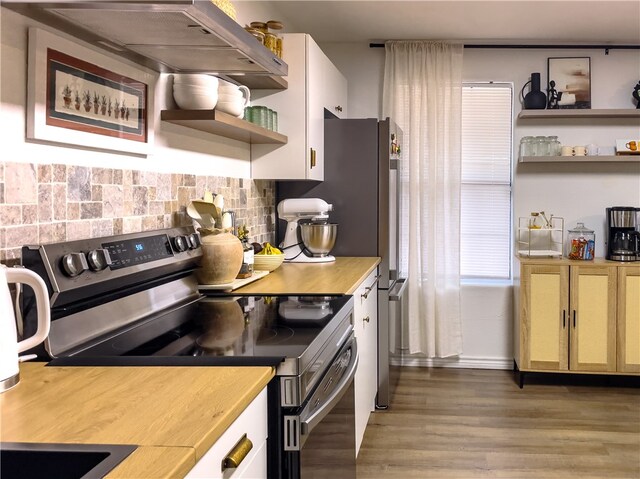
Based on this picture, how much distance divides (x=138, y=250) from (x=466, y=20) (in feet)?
9.94

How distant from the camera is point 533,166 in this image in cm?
494

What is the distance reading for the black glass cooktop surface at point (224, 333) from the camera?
1.55m

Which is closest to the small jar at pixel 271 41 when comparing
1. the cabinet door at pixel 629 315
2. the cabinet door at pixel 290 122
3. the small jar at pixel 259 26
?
Answer: the small jar at pixel 259 26

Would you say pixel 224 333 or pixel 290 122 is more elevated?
pixel 290 122


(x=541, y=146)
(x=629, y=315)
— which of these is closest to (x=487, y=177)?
(x=541, y=146)

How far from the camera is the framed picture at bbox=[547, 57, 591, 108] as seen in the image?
4828 mm

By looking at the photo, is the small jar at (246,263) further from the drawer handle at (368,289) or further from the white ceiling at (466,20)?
the white ceiling at (466,20)

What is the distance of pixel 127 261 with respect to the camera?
197 cm

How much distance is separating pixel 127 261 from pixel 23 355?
48 centimetres

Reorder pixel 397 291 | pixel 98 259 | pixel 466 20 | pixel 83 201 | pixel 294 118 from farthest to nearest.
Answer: pixel 466 20 < pixel 397 291 < pixel 294 118 < pixel 83 201 < pixel 98 259

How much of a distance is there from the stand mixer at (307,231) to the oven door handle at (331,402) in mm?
1345

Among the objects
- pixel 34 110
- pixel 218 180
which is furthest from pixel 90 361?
pixel 218 180

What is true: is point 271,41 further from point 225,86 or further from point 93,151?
point 93,151

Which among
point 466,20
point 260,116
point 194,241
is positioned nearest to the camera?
point 194,241
